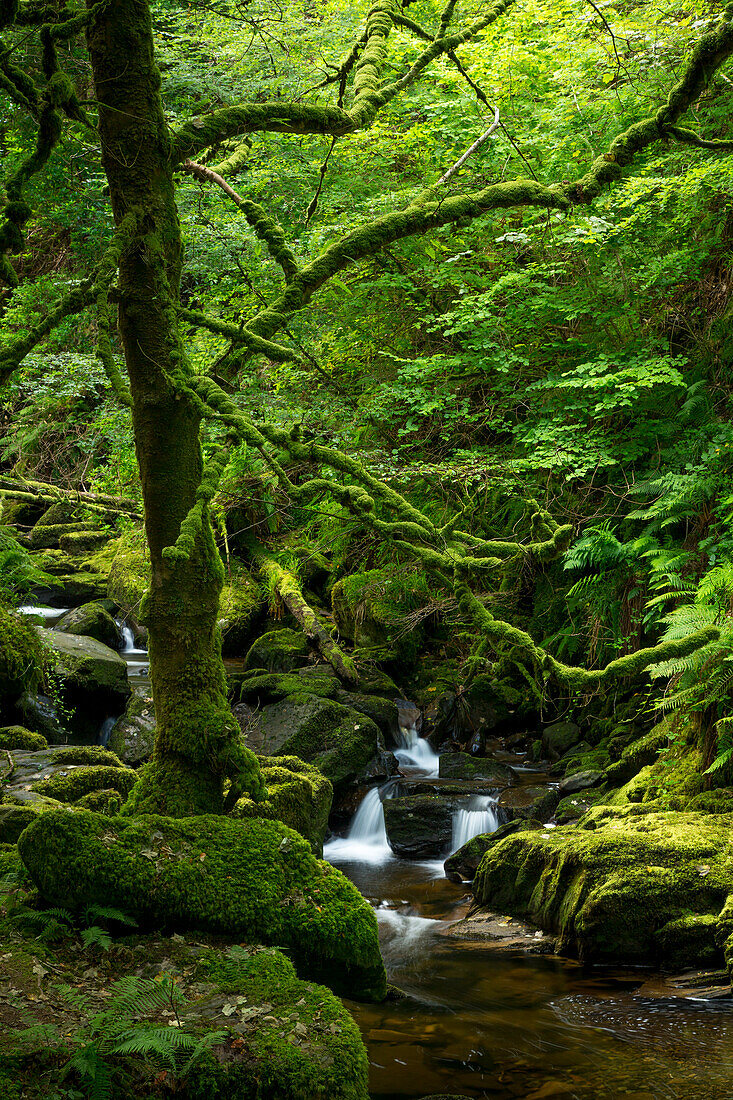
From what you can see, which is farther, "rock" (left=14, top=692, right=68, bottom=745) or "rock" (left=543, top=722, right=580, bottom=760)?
"rock" (left=543, top=722, right=580, bottom=760)

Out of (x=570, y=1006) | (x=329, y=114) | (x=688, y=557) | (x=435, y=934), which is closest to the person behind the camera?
(x=329, y=114)

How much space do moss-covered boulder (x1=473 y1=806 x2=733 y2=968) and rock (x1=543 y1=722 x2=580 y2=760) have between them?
149 inches

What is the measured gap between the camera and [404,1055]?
4.86 m

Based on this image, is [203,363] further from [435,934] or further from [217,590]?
[435,934]

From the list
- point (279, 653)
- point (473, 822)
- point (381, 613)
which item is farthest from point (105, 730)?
point (473, 822)

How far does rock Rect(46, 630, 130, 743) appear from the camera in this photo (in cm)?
1007

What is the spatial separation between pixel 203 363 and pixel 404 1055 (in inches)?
271

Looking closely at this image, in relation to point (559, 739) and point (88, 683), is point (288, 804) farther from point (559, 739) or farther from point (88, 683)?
point (559, 739)

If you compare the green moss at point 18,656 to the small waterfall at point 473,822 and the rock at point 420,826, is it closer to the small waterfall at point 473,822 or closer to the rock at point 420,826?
the rock at point 420,826

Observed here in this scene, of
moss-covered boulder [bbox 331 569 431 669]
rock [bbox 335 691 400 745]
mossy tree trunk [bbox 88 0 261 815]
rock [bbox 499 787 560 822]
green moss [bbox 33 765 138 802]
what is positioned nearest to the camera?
mossy tree trunk [bbox 88 0 261 815]

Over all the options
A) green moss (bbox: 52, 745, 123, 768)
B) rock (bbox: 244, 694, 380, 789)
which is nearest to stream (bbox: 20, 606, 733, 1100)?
rock (bbox: 244, 694, 380, 789)

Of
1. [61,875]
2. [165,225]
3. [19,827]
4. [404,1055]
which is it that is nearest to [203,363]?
[165,225]

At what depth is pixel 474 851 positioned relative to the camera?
8.37 m

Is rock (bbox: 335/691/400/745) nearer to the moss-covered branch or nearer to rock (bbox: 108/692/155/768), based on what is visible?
the moss-covered branch
